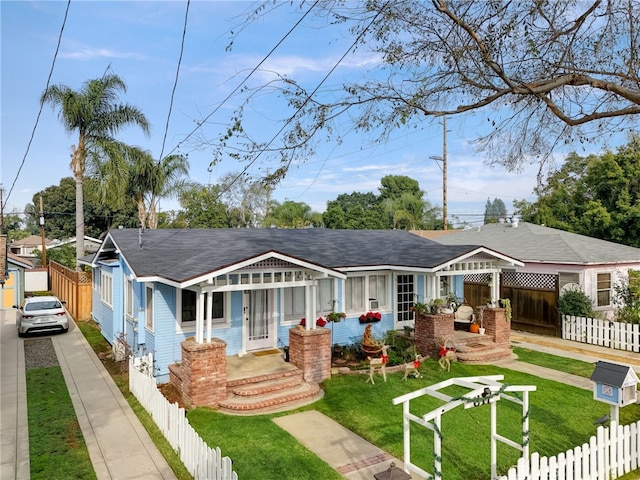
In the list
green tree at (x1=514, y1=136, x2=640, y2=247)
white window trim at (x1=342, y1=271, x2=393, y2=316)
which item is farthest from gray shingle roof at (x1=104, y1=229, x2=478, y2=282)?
green tree at (x1=514, y1=136, x2=640, y2=247)

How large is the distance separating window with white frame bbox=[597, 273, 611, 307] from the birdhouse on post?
39.6 feet

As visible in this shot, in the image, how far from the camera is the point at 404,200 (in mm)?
56656

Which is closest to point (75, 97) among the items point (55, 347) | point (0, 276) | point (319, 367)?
point (0, 276)

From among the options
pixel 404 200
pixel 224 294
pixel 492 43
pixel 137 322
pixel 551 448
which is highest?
pixel 404 200

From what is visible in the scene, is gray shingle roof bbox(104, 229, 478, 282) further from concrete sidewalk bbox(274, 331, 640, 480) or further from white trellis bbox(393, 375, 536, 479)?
white trellis bbox(393, 375, 536, 479)

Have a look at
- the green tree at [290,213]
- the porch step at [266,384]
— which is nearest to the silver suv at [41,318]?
the porch step at [266,384]

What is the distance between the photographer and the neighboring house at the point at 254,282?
10.8 meters

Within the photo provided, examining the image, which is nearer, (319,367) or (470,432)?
(470,432)

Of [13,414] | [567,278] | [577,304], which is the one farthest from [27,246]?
[577,304]

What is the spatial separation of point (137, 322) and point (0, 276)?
39.8ft

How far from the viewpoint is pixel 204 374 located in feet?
31.1

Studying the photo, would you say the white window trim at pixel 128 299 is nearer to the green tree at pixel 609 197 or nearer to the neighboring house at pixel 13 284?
the neighboring house at pixel 13 284

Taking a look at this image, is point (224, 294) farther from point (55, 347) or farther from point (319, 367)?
point (55, 347)

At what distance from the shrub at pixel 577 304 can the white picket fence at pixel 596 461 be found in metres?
10.4
